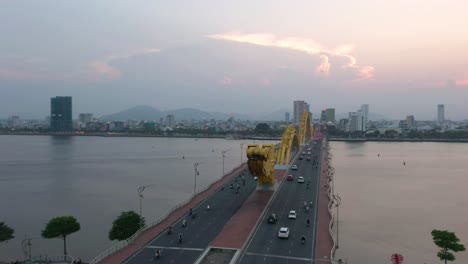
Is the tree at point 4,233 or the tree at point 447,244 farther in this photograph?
the tree at point 4,233

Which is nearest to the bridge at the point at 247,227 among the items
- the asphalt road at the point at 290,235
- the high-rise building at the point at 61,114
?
the asphalt road at the point at 290,235

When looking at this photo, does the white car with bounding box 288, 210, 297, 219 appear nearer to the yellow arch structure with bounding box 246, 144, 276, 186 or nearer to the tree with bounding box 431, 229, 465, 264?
the yellow arch structure with bounding box 246, 144, 276, 186

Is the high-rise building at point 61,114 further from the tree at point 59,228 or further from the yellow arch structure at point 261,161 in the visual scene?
the tree at point 59,228

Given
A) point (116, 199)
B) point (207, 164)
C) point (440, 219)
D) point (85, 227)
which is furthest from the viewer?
point (207, 164)

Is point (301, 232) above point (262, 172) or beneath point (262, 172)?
beneath

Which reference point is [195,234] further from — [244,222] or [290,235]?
[290,235]

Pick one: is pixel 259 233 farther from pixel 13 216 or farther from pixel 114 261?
pixel 13 216

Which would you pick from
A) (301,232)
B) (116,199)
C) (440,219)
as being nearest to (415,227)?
(440,219)
